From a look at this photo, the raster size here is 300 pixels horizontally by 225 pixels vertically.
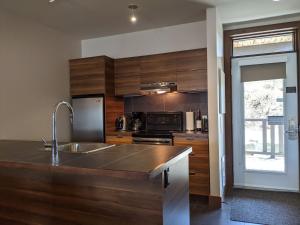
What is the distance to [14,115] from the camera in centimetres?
343

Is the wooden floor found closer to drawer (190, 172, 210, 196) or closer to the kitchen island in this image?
drawer (190, 172, 210, 196)

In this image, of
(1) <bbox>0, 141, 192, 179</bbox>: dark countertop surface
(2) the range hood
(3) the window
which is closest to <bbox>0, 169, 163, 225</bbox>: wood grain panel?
(1) <bbox>0, 141, 192, 179</bbox>: dark countertop surface

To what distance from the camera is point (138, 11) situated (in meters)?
3.49

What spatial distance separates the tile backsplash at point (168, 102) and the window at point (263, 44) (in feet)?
3.21

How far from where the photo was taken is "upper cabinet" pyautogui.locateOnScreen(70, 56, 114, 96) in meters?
4.13

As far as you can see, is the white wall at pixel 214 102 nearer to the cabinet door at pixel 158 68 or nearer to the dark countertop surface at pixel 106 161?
the cabinet door at pixel 158 68

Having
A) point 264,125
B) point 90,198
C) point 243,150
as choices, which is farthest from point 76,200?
point 264,125

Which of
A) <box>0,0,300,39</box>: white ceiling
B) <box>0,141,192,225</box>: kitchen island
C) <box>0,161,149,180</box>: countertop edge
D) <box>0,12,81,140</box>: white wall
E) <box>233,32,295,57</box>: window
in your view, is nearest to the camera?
<box>0,161,149,180</box>: countertop edge

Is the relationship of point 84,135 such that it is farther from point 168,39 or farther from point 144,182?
point 144,182

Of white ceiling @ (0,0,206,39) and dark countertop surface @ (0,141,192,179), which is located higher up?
white ceiling @ (0,0,206,39)

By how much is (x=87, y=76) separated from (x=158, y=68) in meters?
1.25

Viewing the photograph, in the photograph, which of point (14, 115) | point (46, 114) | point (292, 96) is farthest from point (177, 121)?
point (14, 115)

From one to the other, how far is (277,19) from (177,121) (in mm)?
2234

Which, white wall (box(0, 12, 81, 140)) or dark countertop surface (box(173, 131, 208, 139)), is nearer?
white wall (box(0, 12, 81, 140))
